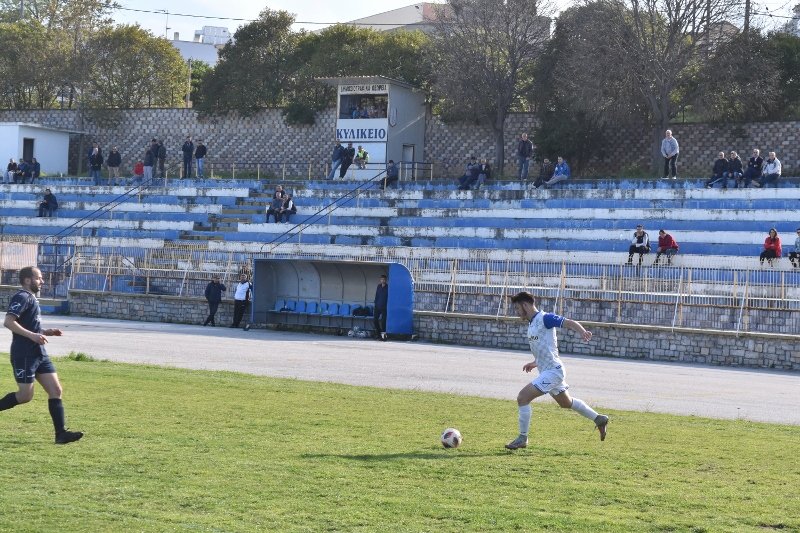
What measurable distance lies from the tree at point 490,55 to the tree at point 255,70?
1044 centimetres

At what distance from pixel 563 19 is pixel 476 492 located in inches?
1511

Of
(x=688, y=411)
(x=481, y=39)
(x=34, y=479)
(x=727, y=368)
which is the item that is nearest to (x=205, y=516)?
(x=34, y=479)

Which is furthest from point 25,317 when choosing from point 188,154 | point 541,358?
point 188,154

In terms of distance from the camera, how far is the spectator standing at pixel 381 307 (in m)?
27.8

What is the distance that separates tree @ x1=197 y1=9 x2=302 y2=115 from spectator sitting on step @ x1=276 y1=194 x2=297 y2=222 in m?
15.7

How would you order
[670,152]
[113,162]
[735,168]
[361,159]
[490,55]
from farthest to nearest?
1. [113,162]
2. [490,55]
3. [361,159]
4. [670,152]
5. [735,168]

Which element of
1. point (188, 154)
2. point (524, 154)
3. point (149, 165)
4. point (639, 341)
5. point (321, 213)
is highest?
point (524, 154)

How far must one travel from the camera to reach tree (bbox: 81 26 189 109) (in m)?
57.9

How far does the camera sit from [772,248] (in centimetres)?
2759

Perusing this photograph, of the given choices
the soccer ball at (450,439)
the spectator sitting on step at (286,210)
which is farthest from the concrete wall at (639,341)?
the soccer ball at (450,439)

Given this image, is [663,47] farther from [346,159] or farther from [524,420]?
[524,420]

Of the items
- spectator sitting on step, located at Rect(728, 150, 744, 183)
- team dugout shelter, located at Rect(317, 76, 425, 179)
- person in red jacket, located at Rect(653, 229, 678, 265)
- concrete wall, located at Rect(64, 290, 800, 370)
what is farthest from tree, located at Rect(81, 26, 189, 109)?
person in red jacket, located at Rect(653, 229, 678, 265)

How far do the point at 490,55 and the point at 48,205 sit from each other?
17.9 meters

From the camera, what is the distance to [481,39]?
45656 millimetres
